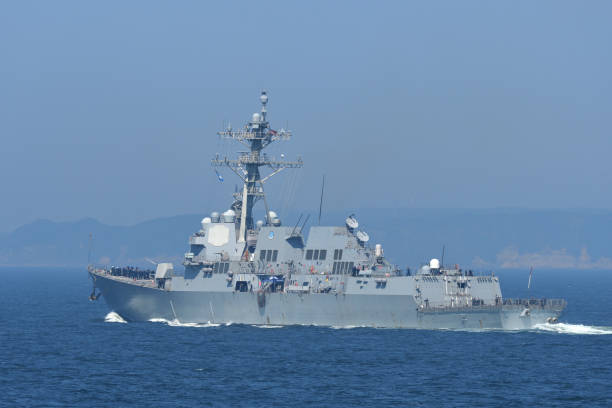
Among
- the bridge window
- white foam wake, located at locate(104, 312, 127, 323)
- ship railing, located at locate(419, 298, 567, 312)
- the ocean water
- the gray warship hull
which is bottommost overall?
the ocean water

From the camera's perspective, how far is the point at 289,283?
5416 cm

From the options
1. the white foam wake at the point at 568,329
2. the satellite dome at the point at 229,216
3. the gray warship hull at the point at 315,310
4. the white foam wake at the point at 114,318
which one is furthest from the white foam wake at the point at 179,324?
the white foam wake at the point at 568,329

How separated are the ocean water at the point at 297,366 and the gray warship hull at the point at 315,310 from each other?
592 mm

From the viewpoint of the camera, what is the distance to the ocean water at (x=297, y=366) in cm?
3553

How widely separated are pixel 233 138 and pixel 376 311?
585 inches

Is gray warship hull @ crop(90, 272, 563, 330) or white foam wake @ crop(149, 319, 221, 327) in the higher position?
gray warship hull @ crop(90, 272, 563, 330)

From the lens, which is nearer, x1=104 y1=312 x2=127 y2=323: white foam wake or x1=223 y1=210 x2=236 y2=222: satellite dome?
x1=223 y1=210 x2=236 y2=222: satellite dome

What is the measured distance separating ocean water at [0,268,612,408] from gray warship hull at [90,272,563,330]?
0.59m

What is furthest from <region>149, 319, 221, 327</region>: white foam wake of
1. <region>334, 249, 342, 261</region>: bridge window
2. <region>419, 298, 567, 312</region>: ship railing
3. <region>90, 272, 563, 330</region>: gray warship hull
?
<region>419, 298, 567, 312</region>: ship railing

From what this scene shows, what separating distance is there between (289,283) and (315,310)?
89.1 inches

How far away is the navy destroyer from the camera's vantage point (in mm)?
51031

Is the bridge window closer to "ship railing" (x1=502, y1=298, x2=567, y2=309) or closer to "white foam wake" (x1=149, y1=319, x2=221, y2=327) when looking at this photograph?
"white foam wake" (x1=149, y1=319, x2=221, y2=327)

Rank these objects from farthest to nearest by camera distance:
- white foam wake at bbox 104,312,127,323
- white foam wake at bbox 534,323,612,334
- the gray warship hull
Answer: white foam wake at bbox 104,312,127,323 → white foam wake at bbox 534,323,612,334 → the gray warship hull

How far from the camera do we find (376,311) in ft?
169
